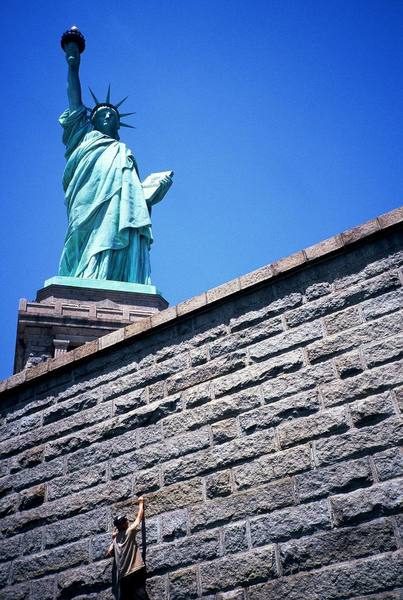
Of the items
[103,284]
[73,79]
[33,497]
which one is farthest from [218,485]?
[73,79]

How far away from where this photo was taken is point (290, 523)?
4816 mm

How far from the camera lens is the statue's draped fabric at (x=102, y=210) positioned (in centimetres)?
1509

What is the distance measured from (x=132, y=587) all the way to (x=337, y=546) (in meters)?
1.65

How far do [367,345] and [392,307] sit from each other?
36cm

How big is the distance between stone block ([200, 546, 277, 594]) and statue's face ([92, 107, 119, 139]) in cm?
1510

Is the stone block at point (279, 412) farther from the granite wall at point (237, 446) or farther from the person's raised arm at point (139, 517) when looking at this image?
the person's raised arm at point (139, 517)

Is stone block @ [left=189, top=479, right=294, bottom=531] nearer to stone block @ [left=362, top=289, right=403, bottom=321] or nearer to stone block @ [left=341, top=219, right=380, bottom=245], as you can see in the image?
stone block @ [left=362, top=289, right=403, bottom=321]

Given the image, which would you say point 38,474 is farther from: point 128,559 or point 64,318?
point 64,318

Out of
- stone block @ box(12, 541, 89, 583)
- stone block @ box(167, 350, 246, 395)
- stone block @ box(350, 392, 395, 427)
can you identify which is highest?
stone block @ box(167, 350, 246, 395)

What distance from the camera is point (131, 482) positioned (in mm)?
5789

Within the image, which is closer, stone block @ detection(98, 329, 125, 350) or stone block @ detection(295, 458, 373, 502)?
stone block @ detection(295, 458, 373, 502)

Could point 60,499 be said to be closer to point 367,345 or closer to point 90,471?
point 90,471

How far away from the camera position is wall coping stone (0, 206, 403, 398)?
565cm

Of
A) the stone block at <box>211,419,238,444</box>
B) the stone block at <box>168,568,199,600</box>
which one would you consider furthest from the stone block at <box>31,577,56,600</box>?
the stone block at <box>211,419,238,444</box>
